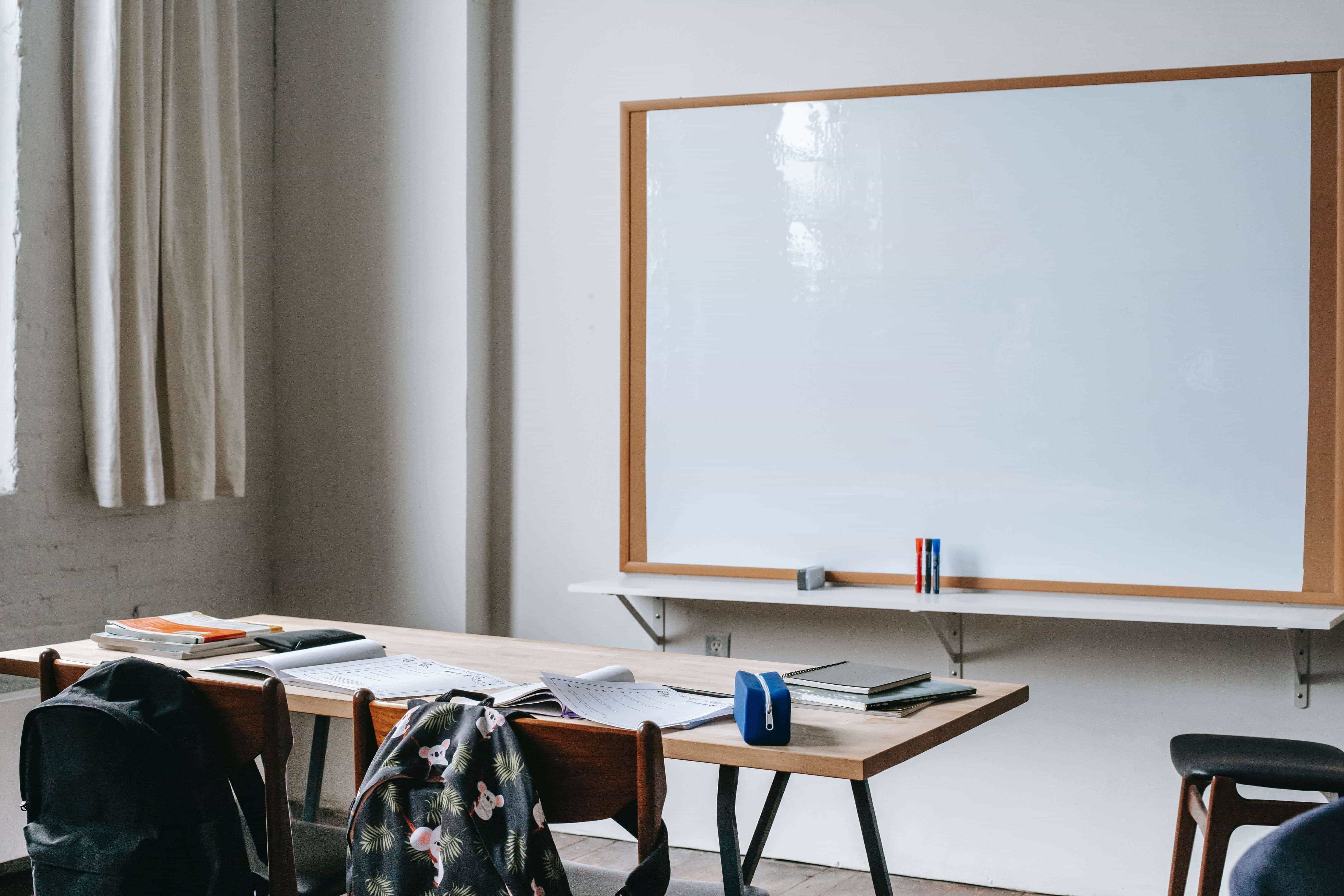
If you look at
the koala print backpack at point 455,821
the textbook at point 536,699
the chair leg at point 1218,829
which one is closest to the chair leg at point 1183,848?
the chair leg at point 1218,829

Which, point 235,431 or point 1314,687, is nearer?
point 1314,687

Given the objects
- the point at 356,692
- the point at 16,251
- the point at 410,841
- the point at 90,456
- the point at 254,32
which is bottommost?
the point at 410,841

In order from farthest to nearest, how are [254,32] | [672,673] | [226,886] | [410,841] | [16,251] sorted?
[254,32]
[16,251]
[672,673]
[226,886]
[410,841]

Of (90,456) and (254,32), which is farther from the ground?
(254,32)

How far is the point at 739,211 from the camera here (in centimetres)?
342

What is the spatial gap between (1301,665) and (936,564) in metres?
0.89

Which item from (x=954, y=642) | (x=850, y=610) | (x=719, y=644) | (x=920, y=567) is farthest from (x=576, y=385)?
(x=954, y=642)

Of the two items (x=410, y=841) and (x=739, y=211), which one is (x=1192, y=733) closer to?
(x=739, y=211)

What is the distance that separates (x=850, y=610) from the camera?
3.36m

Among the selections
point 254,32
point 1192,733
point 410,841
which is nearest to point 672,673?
point 410,841

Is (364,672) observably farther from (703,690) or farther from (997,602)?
(997,602)

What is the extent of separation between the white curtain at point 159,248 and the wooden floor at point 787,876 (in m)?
1.50

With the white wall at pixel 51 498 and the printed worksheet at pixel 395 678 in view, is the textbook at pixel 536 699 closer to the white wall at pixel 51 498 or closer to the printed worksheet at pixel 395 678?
the printed worksheet at pixel 395 678

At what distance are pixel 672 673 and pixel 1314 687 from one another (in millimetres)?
1724
